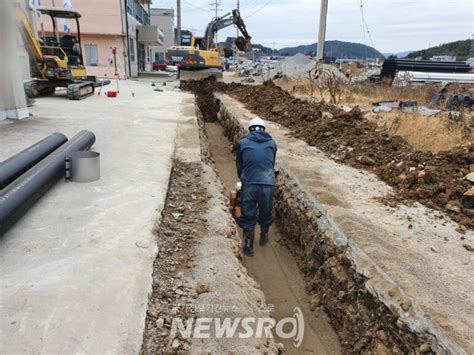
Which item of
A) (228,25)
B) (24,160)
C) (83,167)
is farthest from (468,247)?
(228,25)

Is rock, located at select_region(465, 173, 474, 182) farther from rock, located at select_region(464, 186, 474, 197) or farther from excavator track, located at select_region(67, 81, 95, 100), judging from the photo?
excavator track, located at select_region(67, 81, 95, 100)

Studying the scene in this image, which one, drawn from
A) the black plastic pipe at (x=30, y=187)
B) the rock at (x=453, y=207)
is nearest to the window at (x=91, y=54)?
the black plastic pipe at (x=30, y=187)

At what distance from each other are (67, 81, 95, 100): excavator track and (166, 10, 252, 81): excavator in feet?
21.5

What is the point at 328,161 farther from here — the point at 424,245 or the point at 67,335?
the point at 67,335

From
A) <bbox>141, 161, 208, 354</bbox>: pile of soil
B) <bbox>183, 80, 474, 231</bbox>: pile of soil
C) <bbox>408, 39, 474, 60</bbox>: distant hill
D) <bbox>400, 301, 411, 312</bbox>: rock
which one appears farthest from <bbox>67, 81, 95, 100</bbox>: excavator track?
<bbox>408, 39, 474, 60</bbox>: distant hill

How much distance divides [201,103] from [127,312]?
15.3 m

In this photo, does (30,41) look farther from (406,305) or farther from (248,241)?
(406,305)

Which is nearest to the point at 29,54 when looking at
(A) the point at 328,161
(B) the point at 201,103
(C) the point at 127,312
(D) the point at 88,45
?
(B) the point at 201,103

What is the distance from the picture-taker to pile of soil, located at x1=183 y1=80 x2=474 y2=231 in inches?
201

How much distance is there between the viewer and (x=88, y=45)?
26656mm

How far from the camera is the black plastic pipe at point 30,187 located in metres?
3.40

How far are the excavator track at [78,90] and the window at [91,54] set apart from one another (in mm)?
14291

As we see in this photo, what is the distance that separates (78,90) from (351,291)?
39.0ft

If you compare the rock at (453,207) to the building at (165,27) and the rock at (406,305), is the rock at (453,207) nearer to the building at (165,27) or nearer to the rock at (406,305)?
the rock at (406,305)
